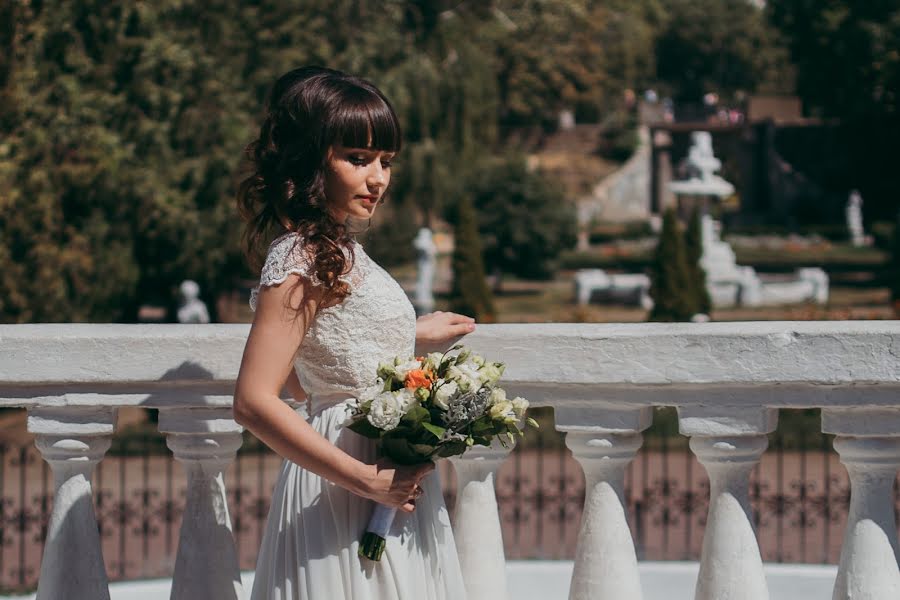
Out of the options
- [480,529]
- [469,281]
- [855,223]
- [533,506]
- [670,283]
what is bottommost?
[855,223]

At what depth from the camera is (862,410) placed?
9.43ft

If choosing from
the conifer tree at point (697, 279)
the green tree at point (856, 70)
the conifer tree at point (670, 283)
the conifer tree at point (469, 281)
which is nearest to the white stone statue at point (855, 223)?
the green tree at point (856, 70)

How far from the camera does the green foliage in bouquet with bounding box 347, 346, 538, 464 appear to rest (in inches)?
99.7

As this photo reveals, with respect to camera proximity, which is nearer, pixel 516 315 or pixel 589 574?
pixel 589 574

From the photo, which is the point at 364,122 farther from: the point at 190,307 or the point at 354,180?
the point at 190,307

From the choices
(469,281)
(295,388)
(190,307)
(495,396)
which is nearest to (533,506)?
(190,307)

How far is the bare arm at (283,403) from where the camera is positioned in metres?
2.54

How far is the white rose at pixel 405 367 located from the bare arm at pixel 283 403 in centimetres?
18

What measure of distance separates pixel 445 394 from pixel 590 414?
0.55 meters

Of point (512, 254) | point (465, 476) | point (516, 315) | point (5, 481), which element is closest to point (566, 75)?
point (512, 254)

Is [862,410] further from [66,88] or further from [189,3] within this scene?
[189,3]

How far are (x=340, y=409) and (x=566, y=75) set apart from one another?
54.5 m

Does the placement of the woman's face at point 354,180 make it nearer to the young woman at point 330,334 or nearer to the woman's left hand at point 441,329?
the young woman at point 330,334

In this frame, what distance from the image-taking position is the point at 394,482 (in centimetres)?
260
